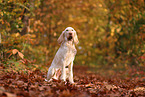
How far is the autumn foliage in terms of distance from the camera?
15.0 ft

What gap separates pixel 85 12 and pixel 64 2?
355cm

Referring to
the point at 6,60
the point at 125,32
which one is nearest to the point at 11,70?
the point at 6,60

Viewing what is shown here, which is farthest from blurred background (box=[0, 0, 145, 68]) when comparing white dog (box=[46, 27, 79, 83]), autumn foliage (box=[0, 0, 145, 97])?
white dog (box=[46, 27, 79, 83])

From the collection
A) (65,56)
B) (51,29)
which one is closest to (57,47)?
(51,29)

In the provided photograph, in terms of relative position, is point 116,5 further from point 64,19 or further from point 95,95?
point 95,95

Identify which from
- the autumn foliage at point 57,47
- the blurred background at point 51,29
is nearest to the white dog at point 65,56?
the autumn foliage at point 57,47

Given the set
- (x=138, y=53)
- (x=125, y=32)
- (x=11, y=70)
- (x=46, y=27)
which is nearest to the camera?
(x=11, y=70)

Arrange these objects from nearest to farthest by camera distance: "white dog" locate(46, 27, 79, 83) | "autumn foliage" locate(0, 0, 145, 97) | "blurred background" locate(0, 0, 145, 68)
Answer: "autumn foliage" locate(0, 0, 145, 97) → "white dog" locate(46, 27, 79, 83) → "blurred background" locate(0, 0, 145, 68)

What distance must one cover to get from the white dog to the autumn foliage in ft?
1.14

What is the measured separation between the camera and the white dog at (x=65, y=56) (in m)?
4.99

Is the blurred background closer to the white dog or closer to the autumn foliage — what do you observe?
the autumn foliage

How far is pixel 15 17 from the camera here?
8406mm

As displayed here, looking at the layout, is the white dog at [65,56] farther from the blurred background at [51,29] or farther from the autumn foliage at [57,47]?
the blurred background at [51,29]

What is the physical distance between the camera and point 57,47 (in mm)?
12422
